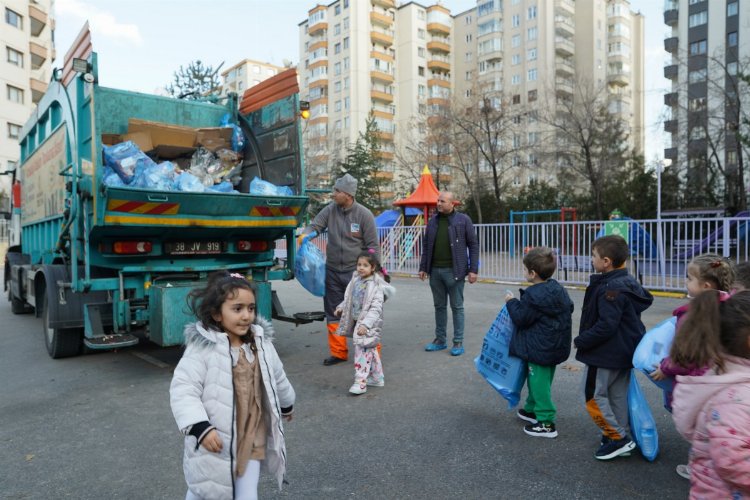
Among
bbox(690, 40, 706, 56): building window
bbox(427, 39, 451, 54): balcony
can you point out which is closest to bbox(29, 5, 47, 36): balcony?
bbox(427, 39, 451, 54): balcony

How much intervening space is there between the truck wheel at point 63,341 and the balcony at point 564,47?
2311 inches

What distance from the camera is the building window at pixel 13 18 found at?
41.3 meters

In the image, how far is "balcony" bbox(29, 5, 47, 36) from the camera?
4394 centimetres

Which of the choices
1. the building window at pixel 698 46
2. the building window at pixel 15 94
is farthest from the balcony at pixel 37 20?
the building window at pixel 698 46

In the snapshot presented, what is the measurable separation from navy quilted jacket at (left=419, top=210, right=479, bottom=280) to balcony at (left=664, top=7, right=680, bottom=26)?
2061 inches

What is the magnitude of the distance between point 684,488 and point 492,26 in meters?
63.2

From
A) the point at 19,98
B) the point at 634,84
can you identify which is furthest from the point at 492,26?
the point at 19,98

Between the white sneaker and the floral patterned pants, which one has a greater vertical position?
the floral patterned pants

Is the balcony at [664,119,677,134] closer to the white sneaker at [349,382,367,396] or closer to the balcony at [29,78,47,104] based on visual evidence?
the white sneaker at [349,382,367,396]

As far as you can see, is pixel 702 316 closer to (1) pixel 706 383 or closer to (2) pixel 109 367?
(1) pixel 706 383

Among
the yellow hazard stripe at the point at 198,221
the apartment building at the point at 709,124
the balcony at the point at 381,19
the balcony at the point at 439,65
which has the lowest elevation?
the yellow hazard stripe at the point at 198,221

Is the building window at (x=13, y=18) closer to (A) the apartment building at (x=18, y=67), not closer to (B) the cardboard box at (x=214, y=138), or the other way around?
(A) the apartment building at (x=18, y=67)

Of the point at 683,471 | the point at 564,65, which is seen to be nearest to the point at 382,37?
the point at 564,65

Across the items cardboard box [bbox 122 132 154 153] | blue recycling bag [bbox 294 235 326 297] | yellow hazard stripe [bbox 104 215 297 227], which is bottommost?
blue recycling bag [bbox 294 235 326 297]
